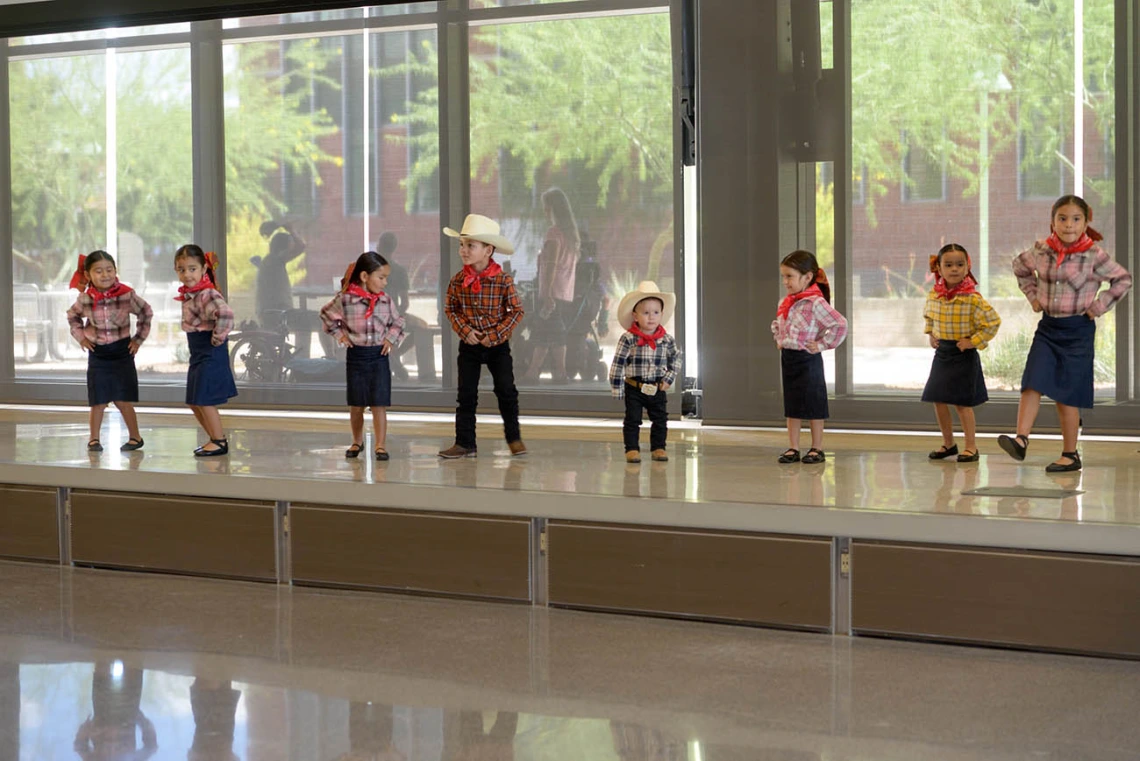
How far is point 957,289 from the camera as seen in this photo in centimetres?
593

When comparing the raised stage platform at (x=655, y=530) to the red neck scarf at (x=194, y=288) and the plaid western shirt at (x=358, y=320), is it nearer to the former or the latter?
the plaid western shirt at (x=358, y=320)

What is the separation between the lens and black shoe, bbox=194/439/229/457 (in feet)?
19.9

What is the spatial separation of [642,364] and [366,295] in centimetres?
137

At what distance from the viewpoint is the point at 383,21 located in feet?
29.0

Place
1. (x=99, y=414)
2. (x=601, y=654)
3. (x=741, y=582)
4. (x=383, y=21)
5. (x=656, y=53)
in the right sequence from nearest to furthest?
(x=601, y=654), (x=741, y=582), (x=99, y=414), (x=656, y=53), (x=383, y=21)

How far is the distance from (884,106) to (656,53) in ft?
4.99

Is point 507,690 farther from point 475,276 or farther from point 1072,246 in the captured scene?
point 1072,246

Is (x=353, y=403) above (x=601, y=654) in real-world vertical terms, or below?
above

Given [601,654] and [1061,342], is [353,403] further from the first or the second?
[1061,342]

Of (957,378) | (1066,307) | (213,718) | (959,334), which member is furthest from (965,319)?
(213,718)

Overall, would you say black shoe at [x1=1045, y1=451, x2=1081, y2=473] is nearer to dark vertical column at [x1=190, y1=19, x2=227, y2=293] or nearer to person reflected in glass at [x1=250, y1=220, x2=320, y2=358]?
person reflected in glass at [x1=250, y1=220, x2=320, y2=358]

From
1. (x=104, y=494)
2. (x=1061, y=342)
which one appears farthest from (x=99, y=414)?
(x=1061, y=342)

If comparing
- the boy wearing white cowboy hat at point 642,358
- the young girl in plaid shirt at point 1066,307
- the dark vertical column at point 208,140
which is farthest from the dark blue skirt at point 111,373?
the young girl in plaid shirt at point 1066,307

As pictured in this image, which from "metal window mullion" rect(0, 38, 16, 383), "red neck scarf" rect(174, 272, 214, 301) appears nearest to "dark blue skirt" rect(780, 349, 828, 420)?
"red neck scarf" rect(174, 272, 214, 301)
